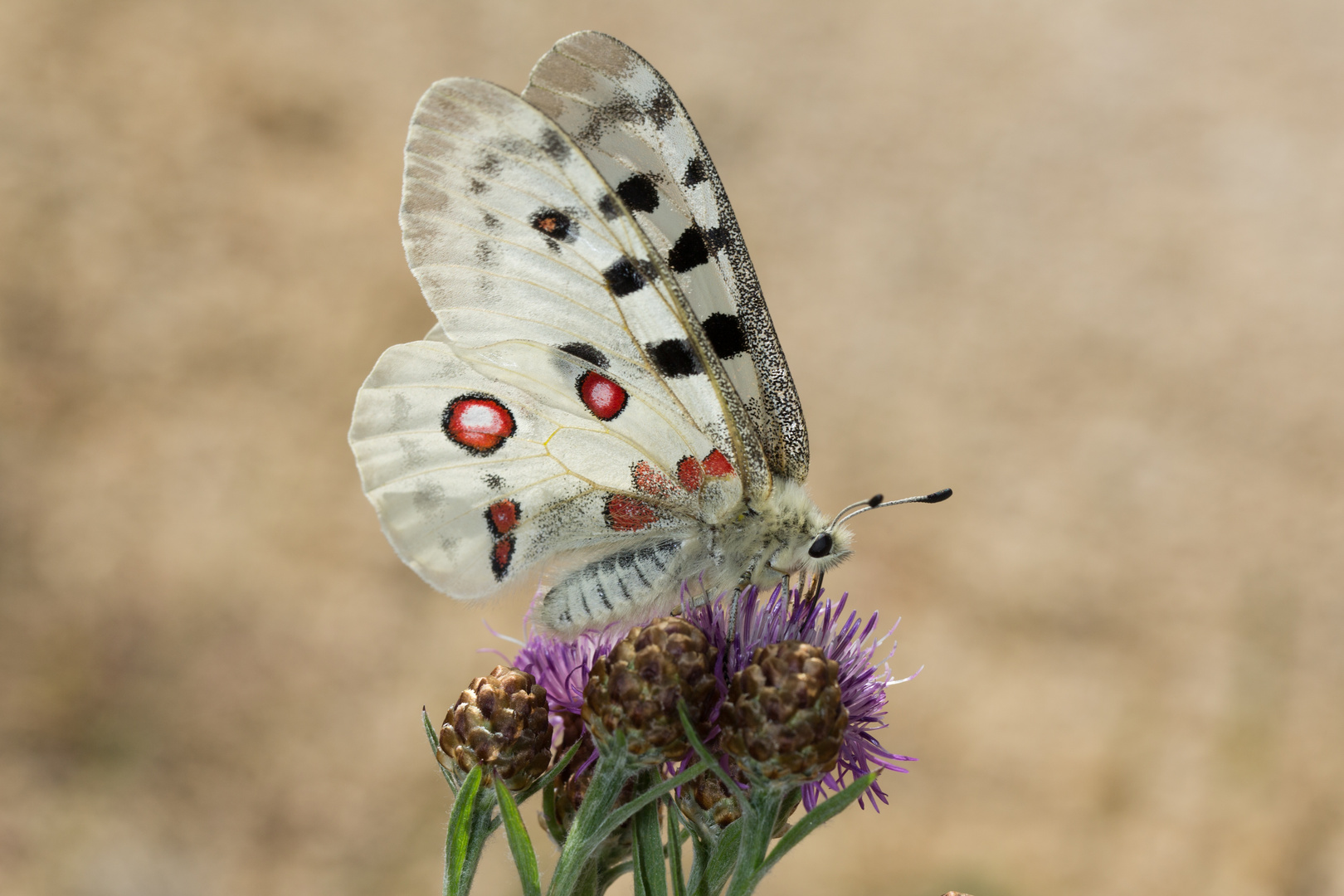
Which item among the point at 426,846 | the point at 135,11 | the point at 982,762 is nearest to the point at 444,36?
the point at 135,11

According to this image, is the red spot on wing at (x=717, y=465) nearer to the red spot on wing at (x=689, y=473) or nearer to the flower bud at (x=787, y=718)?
the red spot on wing at (x=689, y=473)

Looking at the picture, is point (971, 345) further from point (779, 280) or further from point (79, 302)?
→ point (79, 302)

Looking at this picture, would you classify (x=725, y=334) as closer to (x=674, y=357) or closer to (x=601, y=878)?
(x=674, y=357)

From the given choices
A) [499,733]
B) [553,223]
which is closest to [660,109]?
[553,223]

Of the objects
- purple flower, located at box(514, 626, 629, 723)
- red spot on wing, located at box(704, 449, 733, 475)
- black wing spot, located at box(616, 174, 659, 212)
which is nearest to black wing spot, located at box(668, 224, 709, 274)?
black wing spot, located at box(616, 174, 659, 212)

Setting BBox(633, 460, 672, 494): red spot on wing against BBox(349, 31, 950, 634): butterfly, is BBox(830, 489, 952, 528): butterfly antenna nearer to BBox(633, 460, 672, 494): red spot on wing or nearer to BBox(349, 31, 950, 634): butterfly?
BBox(349, 31, 950, 634): butterfly

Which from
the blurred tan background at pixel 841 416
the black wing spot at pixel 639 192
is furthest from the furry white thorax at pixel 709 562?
the blurred tan background at pixel 841 416
